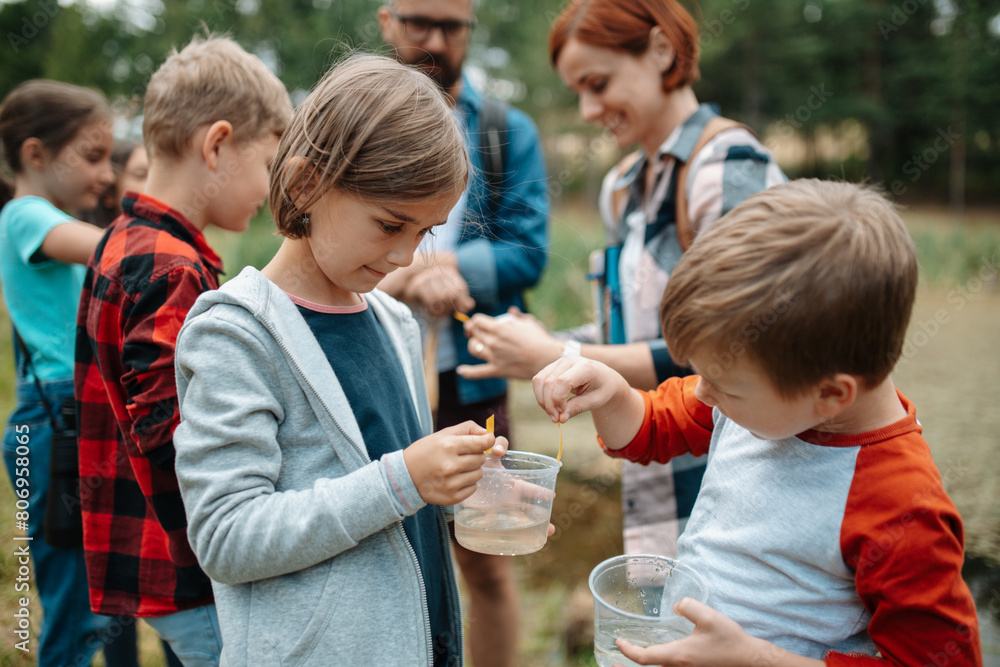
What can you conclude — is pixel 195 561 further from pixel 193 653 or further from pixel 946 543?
pixel 946 543

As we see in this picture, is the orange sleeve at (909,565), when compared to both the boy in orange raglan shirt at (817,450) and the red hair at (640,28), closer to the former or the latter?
the boy in orange raglan shirt at (817,450)

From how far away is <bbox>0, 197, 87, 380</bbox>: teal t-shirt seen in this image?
2.10m

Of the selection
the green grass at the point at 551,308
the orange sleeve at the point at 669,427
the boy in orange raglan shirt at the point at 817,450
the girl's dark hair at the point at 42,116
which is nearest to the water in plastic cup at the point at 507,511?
the orange sleeve at the point at 669,427

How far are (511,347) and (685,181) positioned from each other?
687 mm

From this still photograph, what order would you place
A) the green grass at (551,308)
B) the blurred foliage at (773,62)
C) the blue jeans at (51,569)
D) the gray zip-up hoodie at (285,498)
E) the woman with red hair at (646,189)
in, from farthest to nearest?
the blurred foliage at (773,62) → the green grass at (551,308) → the blue jeans at (51,569) → the woman with red hair at (646,189) → the gray zip-up hoodie at (285,498)

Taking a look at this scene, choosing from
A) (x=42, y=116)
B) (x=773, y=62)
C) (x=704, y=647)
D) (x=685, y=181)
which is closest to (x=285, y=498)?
(x=704, y=647)

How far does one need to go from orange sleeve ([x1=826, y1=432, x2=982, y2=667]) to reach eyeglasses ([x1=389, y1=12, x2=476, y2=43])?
198 cm

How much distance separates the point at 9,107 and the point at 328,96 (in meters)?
1.72

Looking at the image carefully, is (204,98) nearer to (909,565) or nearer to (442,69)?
(442,69)

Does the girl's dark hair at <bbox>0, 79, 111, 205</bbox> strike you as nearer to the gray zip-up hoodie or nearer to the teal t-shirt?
the teal t-shirt

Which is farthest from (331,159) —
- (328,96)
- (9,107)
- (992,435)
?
(992,435)

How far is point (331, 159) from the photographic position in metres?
1.18

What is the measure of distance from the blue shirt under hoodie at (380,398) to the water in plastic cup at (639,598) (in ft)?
1.17

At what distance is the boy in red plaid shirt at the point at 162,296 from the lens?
144 centimetres
